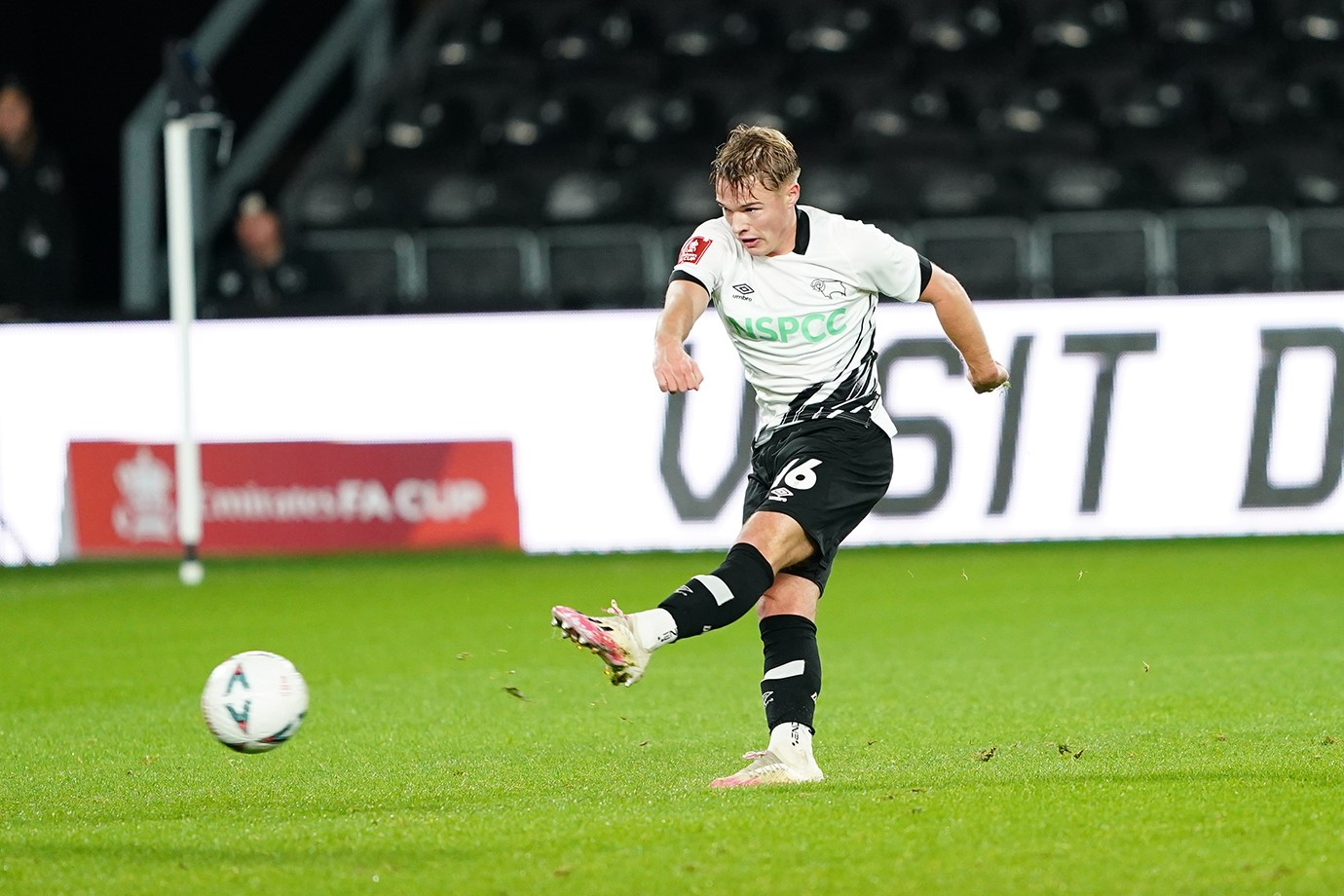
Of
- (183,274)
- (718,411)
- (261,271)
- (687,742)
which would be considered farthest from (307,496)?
(687,742)

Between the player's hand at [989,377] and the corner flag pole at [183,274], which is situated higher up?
the corner flag pole at [183,274]

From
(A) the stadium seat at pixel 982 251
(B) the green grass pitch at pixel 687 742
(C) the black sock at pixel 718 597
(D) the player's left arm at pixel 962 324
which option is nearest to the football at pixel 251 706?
(B) the green grass pitch at pixel 687 742

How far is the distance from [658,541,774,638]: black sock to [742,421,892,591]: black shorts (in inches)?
9.6

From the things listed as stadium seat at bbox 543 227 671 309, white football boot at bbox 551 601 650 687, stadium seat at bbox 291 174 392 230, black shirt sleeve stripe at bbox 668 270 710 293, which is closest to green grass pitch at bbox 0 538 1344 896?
white football boot at bbox 551 601 650 687

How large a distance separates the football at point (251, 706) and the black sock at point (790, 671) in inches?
52.9

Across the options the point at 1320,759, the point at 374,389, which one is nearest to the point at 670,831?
the point at 1320,759

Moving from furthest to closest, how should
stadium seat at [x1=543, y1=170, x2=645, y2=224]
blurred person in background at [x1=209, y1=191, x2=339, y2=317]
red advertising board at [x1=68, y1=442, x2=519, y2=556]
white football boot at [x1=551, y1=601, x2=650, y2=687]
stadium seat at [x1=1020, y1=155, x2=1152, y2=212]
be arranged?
stadium seat at [x1=543, y1=170, x2=645, y2=224], stadium seat at [x1=1020, y1=155, x2=1152, y2=212], blurred person in background at [x1=209, y1=191, x2=339, y2=317], red advertising board at [x1=68, y1=442, x2=519, y2=556], white football boot at [x1=551, y1=601, x2=650, y2=687]

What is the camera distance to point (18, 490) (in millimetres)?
12844

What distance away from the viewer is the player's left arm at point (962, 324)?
5781mm

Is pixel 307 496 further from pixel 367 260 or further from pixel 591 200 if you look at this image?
pixel 591 200

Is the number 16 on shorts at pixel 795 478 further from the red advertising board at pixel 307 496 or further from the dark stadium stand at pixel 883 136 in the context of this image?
the dark stadium stand at pixel 883 136

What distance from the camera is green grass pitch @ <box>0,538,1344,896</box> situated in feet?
14.6

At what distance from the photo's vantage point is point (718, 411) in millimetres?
12617

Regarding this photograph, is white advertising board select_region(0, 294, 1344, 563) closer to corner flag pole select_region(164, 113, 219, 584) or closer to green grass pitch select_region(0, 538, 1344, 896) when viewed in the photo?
green grass pitch select_region(0, 538, 1344, 896)
